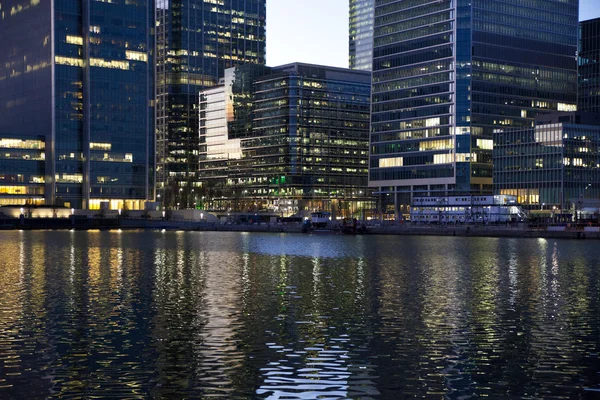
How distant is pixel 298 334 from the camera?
39.3 metres

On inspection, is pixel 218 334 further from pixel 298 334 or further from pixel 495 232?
pixel 495 232

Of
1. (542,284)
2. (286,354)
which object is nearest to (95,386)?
(286,354)

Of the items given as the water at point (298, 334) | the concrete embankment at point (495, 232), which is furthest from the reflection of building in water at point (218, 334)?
the concrete embankment at point (495, 232)

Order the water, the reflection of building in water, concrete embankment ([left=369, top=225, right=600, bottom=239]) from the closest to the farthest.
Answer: the water → the reflection of building in water → concrete embankment ([left=369, top=225, right=600, bottom=239])

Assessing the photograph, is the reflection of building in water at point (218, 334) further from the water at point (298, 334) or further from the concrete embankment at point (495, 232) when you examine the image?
the concrete embankment at point (495, 232)

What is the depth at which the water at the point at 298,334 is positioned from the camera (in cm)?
2916

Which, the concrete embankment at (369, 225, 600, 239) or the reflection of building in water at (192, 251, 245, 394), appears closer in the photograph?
the reflection of building in water at (192, 251, 245, 394)

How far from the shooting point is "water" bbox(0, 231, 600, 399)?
29.2 metres

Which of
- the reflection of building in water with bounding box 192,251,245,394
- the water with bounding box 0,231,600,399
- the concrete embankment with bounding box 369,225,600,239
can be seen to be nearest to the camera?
the water with bounding box 0,231,600,399

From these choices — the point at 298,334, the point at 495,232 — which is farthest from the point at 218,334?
the point at 495,232

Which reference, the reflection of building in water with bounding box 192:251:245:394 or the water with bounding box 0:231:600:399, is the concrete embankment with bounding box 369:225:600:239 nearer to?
the water with bounding box 0:231:600:399

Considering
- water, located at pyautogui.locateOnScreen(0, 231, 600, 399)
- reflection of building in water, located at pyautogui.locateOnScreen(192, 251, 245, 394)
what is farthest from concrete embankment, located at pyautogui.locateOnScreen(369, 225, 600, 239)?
reflection of building in water, located at pyautogui.locateOnScreen(192, 251, 245, 394)

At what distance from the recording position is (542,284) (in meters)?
63.6

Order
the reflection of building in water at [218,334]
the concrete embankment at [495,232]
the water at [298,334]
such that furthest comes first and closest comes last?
the concrete embankment at [495,232] < the reflection of building in water at [218,334] < the water at [298,334]
